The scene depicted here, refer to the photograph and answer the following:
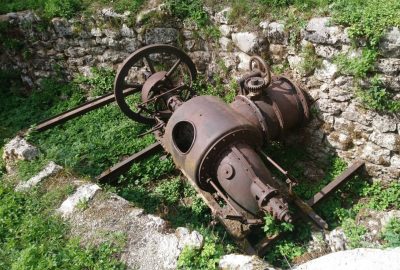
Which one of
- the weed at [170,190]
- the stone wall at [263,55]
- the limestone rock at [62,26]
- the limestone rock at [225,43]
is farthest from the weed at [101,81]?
the weed at [170,190]

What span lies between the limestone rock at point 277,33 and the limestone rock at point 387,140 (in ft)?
5.57

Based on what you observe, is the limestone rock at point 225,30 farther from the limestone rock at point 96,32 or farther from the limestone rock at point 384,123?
the limestone rock at point 384,123

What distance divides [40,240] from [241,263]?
2101 mm

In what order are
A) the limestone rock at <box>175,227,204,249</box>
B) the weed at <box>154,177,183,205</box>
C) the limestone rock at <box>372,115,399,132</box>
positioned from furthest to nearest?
the weed at <box>154,177,183,205</box>, the limestone rock at <box>372,115,399,132</box>, the limestone rock at <box>175,227,204,249</box>

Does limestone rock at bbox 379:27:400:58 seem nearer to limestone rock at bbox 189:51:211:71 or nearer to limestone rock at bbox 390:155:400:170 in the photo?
limestone rock at bbox 390:155:400:170

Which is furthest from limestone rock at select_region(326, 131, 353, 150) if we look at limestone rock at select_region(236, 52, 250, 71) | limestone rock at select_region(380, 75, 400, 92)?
limestone rock at select_region(236, 52, 250, 71)

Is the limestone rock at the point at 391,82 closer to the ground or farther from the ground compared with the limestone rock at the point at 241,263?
farther from the ground

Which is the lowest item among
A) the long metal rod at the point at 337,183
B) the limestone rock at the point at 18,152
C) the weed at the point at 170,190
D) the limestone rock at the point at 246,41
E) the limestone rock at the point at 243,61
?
the weed at the point at 170,190

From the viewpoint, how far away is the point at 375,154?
4922 millimetres

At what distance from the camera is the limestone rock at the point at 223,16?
232 inches

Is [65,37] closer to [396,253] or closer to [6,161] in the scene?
[6,161]

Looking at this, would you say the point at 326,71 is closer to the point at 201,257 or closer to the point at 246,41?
the point at 246,41

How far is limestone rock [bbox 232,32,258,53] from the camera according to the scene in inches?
220

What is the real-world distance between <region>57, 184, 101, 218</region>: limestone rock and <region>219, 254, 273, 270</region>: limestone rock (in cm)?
183
